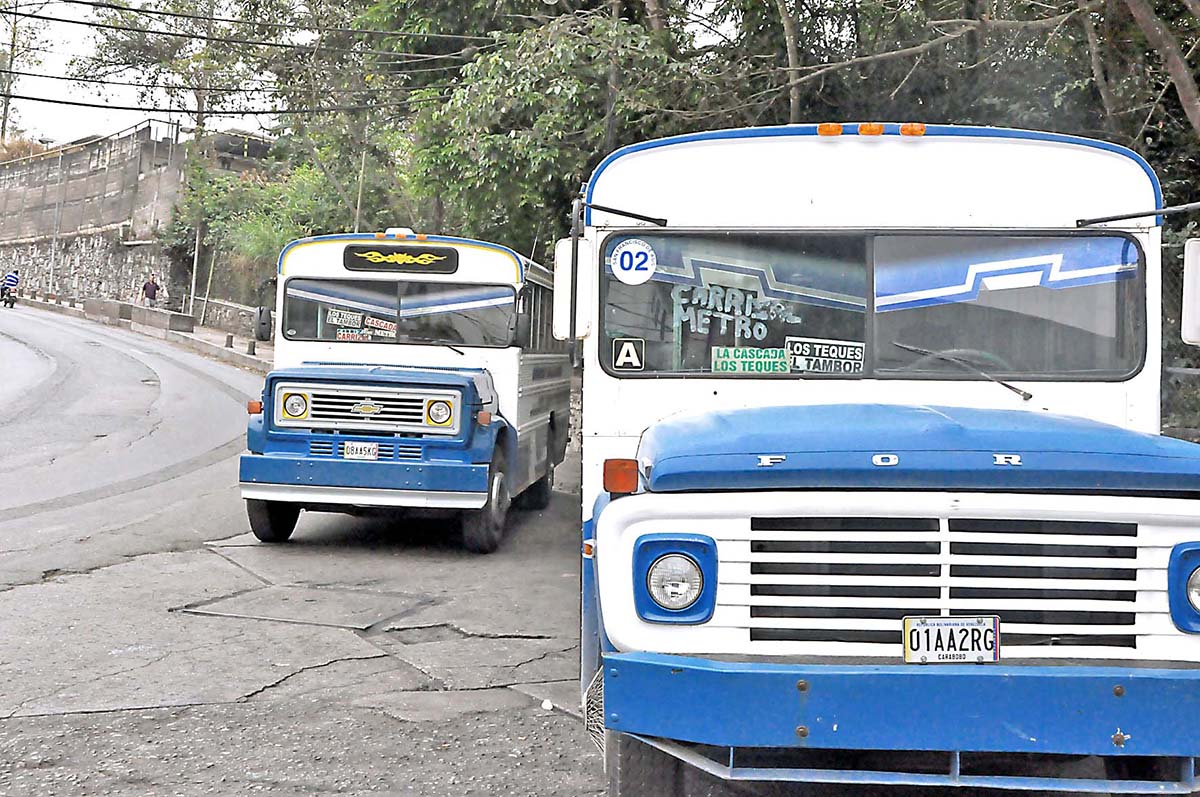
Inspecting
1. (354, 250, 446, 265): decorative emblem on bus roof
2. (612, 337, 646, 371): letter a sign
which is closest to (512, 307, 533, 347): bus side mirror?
(354, 250, 446, 265): decorative emblem on bus roof

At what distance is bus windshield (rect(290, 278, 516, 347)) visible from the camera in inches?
425

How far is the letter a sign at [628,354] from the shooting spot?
17.2ft

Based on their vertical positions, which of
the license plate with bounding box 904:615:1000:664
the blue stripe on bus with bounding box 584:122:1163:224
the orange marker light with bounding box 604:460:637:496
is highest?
the blue stripe on bus with bounding box 584:122:1163:224

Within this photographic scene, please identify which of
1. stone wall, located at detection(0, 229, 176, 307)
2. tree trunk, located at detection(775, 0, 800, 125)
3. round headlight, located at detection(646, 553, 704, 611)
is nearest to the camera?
round headlight, located at detection(646, 553, 704, 611)

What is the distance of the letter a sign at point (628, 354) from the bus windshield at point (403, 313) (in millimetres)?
5569

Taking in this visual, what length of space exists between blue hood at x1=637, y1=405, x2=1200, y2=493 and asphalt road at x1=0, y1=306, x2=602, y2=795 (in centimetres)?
161

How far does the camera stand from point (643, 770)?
3.95 meters

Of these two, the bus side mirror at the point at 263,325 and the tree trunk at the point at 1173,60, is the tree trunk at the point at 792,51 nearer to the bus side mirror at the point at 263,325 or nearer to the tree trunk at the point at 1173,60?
the tree trunk at the point at 1173,60

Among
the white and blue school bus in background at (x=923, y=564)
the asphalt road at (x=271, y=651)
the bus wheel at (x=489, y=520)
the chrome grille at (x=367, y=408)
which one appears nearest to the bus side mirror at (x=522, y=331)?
the bus wheel at (x=489, y=520)

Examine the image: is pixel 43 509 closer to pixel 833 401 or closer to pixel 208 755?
pixel 208 755

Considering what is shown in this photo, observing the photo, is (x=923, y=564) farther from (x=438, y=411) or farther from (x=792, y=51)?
(x=792, y=51)

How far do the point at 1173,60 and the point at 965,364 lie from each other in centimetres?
655

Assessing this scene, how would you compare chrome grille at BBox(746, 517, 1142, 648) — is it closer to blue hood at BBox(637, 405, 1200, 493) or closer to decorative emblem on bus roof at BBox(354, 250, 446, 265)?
blue hood at BBox(637, 405, 1200, 493)

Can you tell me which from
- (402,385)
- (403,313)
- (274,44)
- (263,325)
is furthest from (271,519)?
(274,44)
